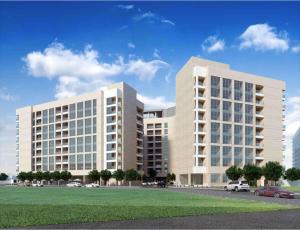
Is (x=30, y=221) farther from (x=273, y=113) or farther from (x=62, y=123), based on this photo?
(x=62, y=123)

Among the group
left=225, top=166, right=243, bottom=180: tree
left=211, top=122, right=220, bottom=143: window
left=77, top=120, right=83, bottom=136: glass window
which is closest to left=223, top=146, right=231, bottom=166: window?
left=211, top=122, right=220, bottom=143: window

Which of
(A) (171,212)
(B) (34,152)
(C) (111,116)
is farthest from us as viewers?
(B) (34,152)

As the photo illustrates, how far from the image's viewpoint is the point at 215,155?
11788cm

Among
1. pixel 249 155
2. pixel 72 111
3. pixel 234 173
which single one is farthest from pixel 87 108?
pixel 234 173

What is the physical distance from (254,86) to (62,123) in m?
68.0

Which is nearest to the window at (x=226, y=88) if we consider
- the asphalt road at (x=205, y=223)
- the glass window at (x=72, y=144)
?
the glass window at (x=72, y=144)

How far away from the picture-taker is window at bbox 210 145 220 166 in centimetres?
11719

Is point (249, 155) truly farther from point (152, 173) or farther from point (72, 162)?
point (152, 173)

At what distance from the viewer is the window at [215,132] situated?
11823 centimetres

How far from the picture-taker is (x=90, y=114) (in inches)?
5704

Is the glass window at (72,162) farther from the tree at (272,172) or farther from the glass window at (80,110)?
the tree at (272,172)

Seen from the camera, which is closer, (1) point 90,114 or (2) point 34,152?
(1) point 90,114

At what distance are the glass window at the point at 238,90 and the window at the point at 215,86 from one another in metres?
6.27

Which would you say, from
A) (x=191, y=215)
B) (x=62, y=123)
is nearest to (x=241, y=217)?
(x=191, y=215)
